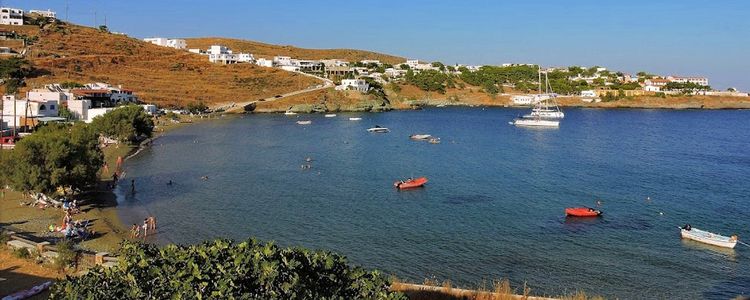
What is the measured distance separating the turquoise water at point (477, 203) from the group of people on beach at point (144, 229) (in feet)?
2.29

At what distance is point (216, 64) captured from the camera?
140250 millimetres

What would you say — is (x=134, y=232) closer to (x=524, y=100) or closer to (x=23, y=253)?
(x=23, y=253)

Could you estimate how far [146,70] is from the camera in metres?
124

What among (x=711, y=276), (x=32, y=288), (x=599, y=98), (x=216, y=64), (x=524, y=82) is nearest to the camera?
(x=32, y=288)

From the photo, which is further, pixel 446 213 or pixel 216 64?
pixel 216 64

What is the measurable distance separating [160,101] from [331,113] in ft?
106

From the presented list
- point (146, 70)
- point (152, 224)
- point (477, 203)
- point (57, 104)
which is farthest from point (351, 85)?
point (152, 224)

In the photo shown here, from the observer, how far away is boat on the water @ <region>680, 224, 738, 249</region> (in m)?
28.4

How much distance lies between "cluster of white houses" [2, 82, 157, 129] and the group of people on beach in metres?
29.1

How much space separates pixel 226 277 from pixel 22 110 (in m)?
60.4

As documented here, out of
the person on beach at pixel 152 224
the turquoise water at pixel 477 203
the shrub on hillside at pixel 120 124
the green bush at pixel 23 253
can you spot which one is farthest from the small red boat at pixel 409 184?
the shrub on hillside at pixel 120 124

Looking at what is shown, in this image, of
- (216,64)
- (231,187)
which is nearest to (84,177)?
(231,187)

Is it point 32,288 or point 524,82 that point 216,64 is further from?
point 32,288

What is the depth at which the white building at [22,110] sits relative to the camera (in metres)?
57.1
